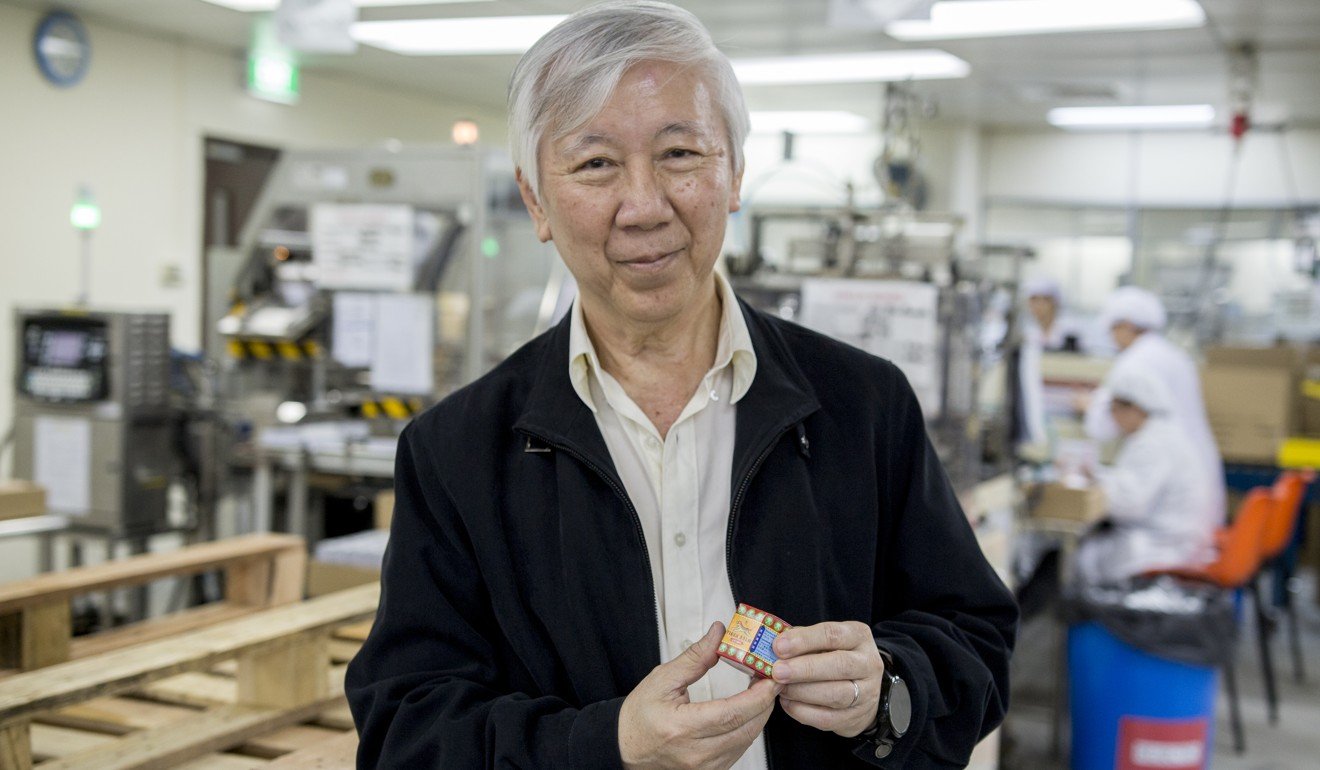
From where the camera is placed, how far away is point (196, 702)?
2025 mm

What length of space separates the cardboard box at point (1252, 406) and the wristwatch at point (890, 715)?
5764 millimetres

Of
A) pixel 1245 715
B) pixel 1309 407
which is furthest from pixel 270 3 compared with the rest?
pixel 1309 407

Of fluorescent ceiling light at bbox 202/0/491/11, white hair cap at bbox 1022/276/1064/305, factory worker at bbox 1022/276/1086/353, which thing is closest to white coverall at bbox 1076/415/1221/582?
factory worker at bbox 1022/276/1086/353

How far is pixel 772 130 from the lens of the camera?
36.6ft

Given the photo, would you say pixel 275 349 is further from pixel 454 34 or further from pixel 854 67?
pixel 854 67

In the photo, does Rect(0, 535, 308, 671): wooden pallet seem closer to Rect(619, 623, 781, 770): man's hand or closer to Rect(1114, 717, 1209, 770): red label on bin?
Rect(619, 623, 781, 770): man's hand

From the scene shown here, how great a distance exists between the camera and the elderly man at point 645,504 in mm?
1124

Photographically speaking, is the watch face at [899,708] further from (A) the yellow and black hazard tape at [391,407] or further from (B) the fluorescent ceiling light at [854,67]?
(B) the fluorescent ceiling light at [854,67]

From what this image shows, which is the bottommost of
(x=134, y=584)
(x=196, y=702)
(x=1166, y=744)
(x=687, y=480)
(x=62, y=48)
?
(x=1166, y=744)

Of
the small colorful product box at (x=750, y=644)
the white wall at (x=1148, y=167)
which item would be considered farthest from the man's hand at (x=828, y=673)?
the white wall at (x=1148, y=167)

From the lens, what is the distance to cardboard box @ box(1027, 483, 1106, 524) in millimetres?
4195

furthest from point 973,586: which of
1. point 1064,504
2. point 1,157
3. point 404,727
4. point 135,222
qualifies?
point 135,222

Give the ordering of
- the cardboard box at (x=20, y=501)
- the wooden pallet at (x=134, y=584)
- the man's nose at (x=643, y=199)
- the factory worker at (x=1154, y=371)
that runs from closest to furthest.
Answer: the man's nose at (x=643, y=199) < the wooden pallet at (x=134, y=584) < the cardboard box at (x=20, y=501) < the factory worker at (x=1154, y=371)

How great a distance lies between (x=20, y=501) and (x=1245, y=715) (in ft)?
15.1
